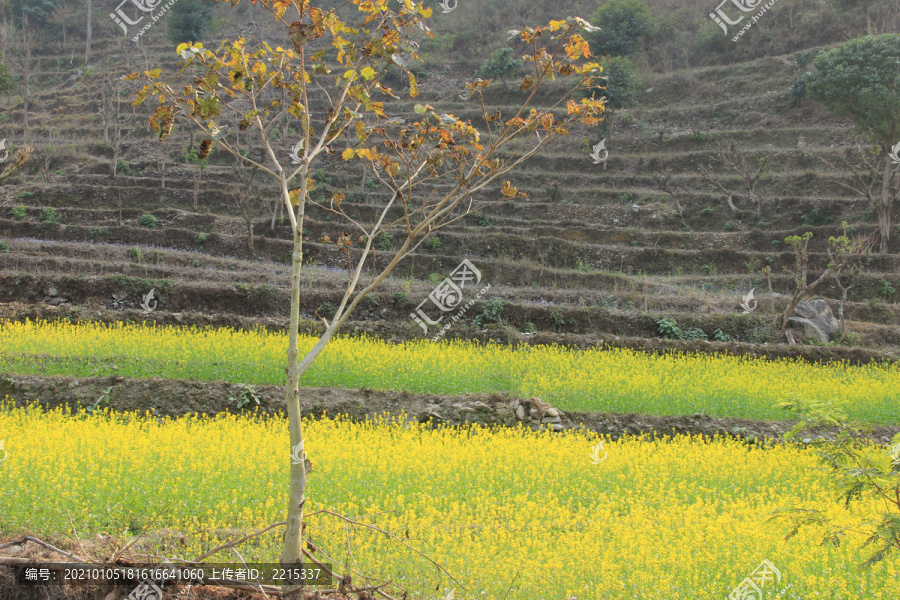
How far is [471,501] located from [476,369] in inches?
237

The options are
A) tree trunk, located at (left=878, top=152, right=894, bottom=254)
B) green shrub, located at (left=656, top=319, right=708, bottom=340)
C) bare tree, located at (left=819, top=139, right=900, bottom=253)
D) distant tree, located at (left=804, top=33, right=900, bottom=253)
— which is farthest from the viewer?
distant tree, located at (left=804, top=33, right=900, bottom=253)

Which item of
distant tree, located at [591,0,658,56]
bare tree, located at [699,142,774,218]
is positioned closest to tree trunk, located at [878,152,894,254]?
bare tree, located at [699,142,774,218]

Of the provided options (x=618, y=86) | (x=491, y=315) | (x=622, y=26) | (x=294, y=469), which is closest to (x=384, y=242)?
(x=491, y=315)

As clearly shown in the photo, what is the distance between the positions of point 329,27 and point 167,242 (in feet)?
69.8

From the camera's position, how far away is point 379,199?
28.4 meters

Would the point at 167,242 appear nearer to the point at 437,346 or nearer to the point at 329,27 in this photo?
the point at 437,346

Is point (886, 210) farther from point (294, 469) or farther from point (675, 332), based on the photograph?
point (294, 469)

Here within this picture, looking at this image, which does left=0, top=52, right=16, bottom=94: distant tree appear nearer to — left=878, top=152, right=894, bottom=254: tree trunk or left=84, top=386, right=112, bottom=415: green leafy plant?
left=84, top=386, right=112, bottom=415: green leafy plant

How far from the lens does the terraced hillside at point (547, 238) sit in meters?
16.5

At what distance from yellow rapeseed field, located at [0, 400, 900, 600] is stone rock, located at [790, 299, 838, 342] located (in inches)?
405

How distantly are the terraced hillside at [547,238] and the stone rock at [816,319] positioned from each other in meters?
0.58

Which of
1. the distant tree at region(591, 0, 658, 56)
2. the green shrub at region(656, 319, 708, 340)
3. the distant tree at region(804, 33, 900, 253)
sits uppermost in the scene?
the distant tree at region(591, 0, 658, 56)

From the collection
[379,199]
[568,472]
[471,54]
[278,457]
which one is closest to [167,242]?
[379,199]

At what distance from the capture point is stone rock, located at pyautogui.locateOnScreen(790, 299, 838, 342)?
54.4ft
